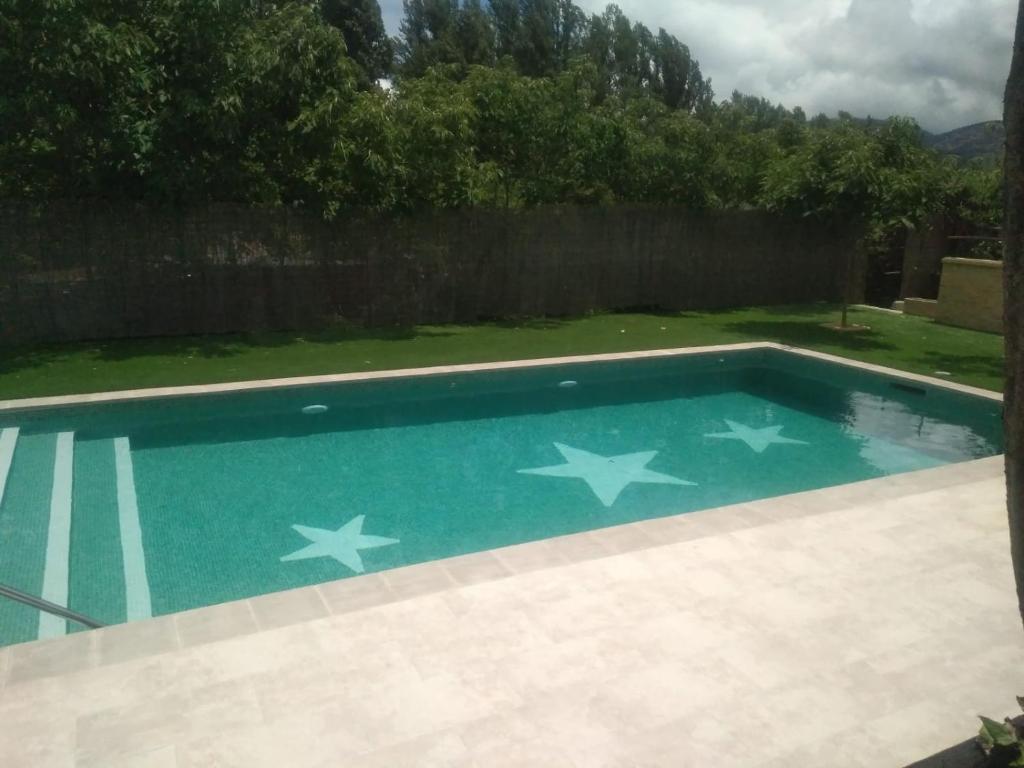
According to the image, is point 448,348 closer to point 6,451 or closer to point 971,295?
point 6,451

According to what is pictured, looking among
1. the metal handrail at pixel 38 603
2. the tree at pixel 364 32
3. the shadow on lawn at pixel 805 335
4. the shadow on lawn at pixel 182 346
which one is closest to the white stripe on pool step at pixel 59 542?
the metal handrail at pixel 38 603

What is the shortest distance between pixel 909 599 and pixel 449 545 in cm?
310

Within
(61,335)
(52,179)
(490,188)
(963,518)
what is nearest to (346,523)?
(963,518)

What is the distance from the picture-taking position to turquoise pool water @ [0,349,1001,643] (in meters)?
5.45

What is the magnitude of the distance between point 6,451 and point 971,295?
14391mm

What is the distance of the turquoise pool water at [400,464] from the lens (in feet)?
17.9

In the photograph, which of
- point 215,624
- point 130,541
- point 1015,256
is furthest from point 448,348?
point 1015,256

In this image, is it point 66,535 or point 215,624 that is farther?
point 66,535

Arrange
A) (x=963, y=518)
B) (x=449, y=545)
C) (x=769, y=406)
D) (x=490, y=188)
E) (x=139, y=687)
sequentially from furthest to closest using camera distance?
(x=490, y=188), (x=769, y=406), (x=449, y=545), (x=963, y=518), (x=139, y=687)

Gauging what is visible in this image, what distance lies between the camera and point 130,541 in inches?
223

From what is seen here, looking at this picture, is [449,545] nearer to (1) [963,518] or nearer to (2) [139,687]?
(2) [139,687]

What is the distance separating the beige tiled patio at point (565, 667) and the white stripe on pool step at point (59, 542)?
1.02 meters

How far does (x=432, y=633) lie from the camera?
3.72 meters

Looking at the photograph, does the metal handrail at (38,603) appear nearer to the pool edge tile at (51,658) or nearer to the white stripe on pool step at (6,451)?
the pool edge tile at (51,658)
